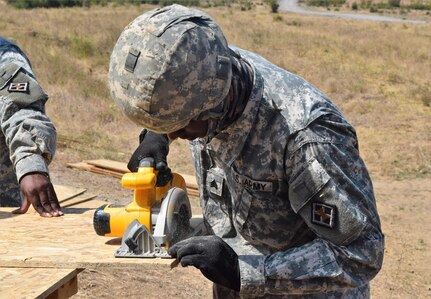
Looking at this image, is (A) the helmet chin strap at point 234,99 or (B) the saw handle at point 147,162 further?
(B) the saw handle at point 147,162

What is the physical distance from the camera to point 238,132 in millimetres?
2232

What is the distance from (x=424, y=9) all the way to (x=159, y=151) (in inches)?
2200

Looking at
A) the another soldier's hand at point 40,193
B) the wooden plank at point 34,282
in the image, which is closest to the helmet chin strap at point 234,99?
the wooden plank at point 34,282

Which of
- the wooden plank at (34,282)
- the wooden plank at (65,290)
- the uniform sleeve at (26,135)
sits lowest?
the wooden plank at (65,290)

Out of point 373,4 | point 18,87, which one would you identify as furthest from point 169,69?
point 373,4

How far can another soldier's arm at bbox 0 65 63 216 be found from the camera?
3418 mm

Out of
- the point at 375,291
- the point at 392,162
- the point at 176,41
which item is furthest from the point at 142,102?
the point at 392,162

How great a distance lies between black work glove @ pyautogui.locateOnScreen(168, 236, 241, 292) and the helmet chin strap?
376 mm

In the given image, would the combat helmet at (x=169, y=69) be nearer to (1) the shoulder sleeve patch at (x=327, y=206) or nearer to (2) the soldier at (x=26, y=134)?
(1) the shoulder sleeve patch at (x=327, y=206)

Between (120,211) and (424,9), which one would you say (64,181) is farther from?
(424,9)

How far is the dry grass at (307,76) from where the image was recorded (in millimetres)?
11281

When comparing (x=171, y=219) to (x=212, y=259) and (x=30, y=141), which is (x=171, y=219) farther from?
(x=30, y=141)

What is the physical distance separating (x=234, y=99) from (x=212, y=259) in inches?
21.2

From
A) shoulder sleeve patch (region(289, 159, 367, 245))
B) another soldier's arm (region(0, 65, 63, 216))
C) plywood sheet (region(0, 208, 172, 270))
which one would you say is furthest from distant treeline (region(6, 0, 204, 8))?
shoulder sleeve patch (region(289, 159, 367, 245))
